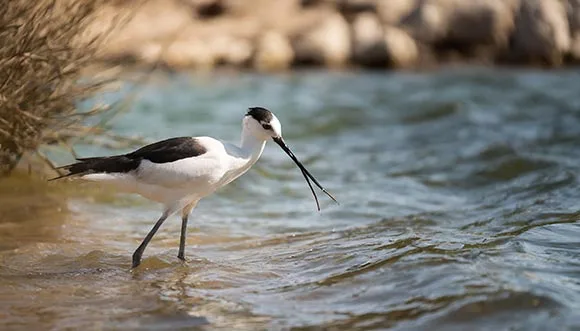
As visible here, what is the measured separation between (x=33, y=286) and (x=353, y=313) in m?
2.06

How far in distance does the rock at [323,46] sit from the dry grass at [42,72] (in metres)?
21.4

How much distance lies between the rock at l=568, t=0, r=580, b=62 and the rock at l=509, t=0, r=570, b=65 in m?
0.12

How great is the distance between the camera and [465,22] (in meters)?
31.1

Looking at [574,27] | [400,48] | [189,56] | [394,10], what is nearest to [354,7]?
[394,10]

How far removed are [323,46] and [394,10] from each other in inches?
132

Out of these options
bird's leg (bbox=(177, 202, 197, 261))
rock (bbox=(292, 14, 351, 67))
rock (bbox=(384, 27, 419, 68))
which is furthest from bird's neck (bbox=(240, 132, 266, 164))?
rock (bbox=(384, 27, 419, 68))

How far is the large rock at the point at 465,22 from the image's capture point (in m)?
30.8

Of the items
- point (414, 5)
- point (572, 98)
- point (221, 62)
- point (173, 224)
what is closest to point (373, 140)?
point (572, 98)

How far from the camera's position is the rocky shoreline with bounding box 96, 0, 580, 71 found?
29422mm

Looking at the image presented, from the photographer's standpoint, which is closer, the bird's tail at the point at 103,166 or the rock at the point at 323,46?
the bird's tail at the point at 103,166

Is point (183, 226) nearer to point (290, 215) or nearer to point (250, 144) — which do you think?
point (250, 144)

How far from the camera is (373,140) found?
15.6 meters

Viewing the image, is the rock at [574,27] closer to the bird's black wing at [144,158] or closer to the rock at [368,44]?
the rock at [368,44]

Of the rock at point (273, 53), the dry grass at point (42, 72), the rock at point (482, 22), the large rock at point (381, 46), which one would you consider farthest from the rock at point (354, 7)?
the dry grass at point (42, 72)
